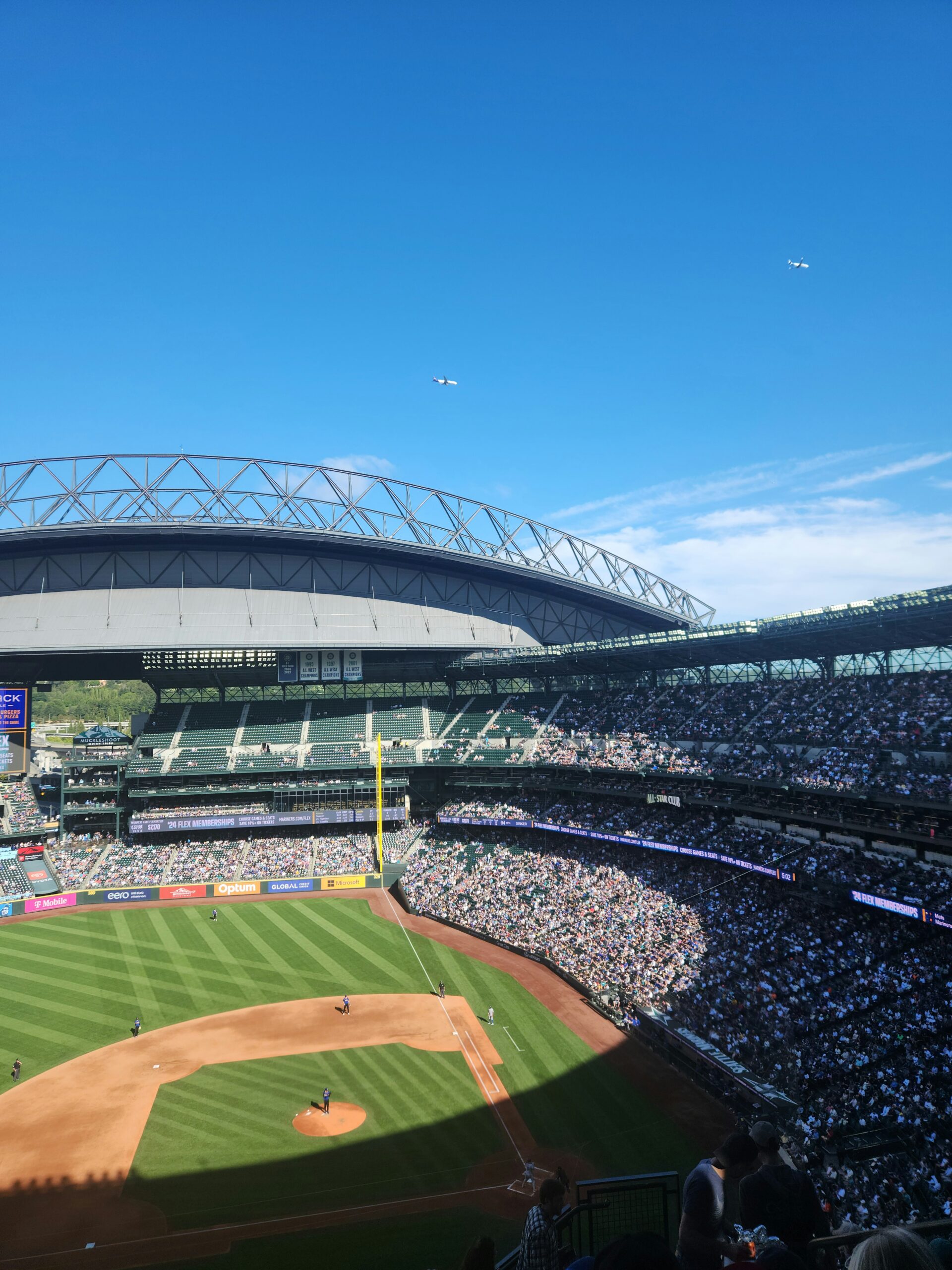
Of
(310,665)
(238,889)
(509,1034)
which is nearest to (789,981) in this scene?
(509,1034)

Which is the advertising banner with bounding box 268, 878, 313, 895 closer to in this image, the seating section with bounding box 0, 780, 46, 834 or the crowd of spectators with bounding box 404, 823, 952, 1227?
the crowd of spectators with bounding box 404, 823, 952, 1227

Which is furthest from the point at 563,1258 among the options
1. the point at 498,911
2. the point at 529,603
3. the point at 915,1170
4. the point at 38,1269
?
the point at 529,603

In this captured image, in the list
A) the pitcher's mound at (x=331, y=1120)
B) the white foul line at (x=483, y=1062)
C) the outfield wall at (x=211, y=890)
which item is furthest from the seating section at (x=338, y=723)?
the pitcher's mound at (x=331, y=1120)

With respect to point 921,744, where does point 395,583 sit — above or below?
above

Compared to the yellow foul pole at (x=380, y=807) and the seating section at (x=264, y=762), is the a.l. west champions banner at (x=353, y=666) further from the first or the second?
the seating section at (x=264, y=762)

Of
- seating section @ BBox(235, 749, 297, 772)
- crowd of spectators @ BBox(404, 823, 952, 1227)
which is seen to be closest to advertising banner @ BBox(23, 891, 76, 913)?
seating section @ BBox(235, 749, 297, 772)

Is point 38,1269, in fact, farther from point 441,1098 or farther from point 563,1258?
point 563,1258
